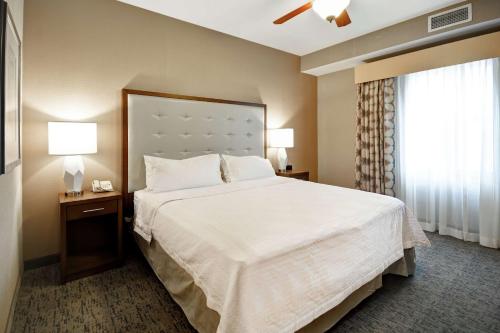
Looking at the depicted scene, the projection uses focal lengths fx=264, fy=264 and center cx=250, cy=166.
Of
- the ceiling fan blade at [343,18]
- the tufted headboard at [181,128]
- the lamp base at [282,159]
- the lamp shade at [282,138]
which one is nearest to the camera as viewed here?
the ceiling fan blade at [343,18]

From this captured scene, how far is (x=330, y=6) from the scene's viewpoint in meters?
2.14

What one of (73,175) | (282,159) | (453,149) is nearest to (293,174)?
(282,159)

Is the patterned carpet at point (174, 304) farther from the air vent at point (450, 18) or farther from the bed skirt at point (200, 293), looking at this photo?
the air vent at point (450, 18)

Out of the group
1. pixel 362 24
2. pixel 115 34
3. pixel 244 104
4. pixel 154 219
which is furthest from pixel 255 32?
pixel 154 219

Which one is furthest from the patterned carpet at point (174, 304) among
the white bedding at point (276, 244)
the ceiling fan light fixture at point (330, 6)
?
the ceiling fan light fixture at point (330, 6)

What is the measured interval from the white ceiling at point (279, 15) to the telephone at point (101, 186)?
1890mm

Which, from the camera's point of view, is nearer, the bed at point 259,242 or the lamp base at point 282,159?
the bed at point 259,242

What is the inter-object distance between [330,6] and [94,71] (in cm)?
228

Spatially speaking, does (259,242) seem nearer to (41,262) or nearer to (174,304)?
(174,304)

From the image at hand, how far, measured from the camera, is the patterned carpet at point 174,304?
5.54 ft

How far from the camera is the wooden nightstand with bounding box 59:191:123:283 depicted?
2.17m

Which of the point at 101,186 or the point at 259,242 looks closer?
the point at 259,242

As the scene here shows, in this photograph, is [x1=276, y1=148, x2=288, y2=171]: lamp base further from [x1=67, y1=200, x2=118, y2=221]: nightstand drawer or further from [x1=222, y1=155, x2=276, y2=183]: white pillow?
[x1=67, y1=200, x2=118, y2=221]: nightstand drawer

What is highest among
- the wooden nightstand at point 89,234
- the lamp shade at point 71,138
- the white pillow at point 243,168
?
the lamp shade at point 71,138
